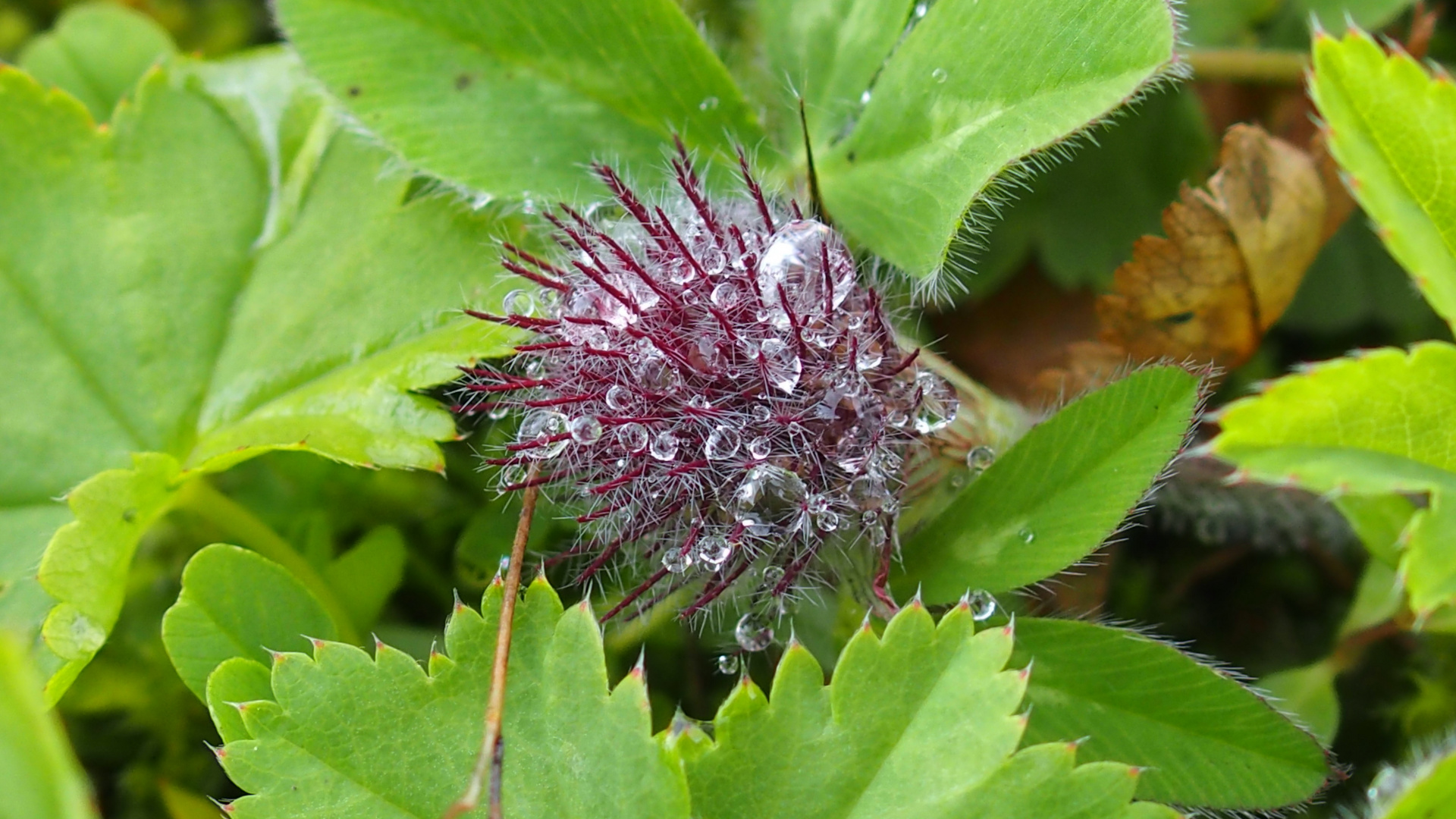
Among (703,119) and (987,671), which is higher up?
(703,119)

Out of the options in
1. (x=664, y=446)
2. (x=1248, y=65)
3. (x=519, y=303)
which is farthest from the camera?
(x=1248, y=65)

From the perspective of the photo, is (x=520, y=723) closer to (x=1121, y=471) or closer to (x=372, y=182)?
(x=1121, y=471)

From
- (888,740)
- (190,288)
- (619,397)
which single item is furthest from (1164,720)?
(190,288)

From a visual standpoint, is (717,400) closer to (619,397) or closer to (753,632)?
(619,397)

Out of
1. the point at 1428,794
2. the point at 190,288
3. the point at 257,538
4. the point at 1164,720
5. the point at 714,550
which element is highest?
the point at 190,288

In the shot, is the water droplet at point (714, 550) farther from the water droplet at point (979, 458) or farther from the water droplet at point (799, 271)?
the water droplet at point (979, 458)

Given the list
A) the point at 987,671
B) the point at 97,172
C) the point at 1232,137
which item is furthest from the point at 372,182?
the point at 1232,137

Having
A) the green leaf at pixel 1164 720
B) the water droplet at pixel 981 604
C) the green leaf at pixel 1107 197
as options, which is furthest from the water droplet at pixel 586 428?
the green leaf at pixel 1107 197
